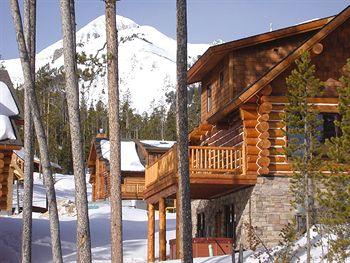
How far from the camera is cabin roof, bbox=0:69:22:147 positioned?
2189cm

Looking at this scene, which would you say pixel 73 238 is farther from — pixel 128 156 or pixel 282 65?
pixel 128 156

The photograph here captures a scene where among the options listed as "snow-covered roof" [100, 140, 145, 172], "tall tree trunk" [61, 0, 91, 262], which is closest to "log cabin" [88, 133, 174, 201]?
"snow-covered roof" [100, 140, 145, 172]

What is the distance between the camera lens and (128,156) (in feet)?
176

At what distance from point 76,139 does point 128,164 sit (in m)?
37.7

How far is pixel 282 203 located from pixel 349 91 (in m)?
6.74

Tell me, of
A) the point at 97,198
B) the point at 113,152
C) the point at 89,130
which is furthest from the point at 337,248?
the point at 89,130

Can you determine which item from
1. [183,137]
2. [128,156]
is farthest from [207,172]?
[128,156]

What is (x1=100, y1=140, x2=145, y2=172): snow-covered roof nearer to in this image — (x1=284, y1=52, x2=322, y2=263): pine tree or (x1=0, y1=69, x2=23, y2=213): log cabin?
(x1=0, y1=69, x2=23, y2=213): log cabin

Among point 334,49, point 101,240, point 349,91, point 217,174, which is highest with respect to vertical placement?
point 334,49

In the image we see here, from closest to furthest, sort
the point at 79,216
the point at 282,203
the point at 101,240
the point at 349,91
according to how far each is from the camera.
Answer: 1. the point at 79,216
2. the point at 349,91
3. the point at 282,203
4. the point at 101,240

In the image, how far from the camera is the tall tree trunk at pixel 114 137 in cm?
1487

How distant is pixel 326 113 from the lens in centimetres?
2258

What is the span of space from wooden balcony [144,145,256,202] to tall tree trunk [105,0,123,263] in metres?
6.92

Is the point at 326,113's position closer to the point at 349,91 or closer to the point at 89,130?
the point at 349,91
